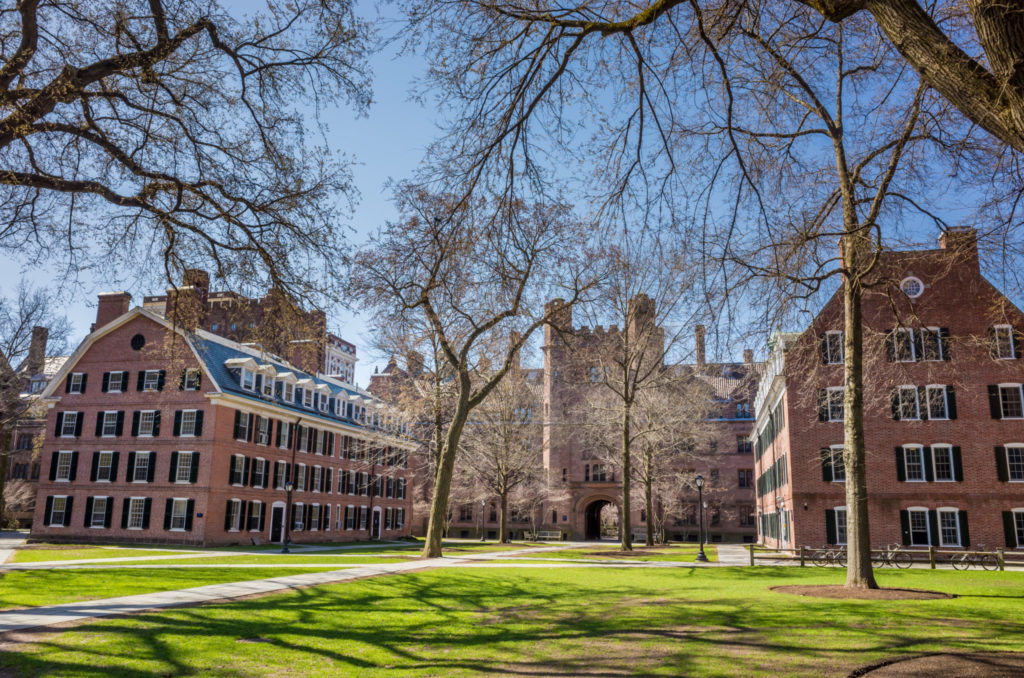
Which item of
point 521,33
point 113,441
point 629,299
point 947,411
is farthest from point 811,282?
point 113,441

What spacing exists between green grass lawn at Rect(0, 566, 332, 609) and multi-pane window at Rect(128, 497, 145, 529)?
64.0ft

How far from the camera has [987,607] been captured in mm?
12398

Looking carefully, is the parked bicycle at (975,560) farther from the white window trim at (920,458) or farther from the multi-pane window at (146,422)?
the multi-pane window at (146,422)

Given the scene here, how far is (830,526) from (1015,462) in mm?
8105

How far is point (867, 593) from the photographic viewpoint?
14.2m

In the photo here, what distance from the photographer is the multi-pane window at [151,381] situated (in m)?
38.5

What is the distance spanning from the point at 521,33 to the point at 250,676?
711cm

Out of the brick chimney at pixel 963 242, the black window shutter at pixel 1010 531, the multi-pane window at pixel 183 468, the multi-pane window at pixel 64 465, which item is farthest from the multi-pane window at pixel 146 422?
the black window shutter at pixel 1010 531

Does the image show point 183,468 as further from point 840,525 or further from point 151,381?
point 840,525

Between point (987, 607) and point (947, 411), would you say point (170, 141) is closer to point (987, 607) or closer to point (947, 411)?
point (987, 607)

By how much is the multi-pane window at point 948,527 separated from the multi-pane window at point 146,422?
38088 mm

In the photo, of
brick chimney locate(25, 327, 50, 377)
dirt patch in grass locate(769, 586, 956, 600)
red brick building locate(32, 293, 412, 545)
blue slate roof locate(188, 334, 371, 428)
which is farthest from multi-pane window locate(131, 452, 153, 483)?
dirt patch in grass locate(769, 586, 956, 600)

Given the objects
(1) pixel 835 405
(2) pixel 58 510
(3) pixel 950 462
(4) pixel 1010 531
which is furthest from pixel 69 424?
(4) pixel 1010 531

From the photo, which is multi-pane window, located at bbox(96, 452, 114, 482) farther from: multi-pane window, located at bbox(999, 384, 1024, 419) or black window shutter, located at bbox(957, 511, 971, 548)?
multi-pane window, located at bbox(999, 384, 1024, 419)
